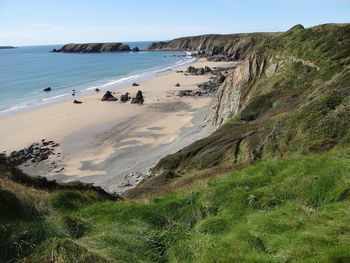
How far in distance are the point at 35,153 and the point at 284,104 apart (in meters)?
27.6

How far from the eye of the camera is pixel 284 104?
2420cm

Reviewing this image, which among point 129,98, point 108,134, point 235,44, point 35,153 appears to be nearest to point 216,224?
point 35,153

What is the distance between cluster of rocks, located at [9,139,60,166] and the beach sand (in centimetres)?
80

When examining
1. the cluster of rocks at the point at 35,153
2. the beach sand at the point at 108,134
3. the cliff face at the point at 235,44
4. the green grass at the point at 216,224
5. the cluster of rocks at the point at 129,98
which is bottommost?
the cluster of rocks at the point at 35,153

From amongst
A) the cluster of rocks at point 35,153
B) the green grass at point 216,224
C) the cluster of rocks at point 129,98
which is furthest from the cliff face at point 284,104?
the cluster of rocks at point 129,98

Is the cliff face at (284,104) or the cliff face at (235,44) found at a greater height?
the cliff face at (235,44)

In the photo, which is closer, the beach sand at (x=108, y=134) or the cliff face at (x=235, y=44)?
the beach sand at (x=108, y=134)

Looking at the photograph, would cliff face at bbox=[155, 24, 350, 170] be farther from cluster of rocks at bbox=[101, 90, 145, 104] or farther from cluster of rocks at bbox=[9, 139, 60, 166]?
cluster of rocks at bbox=[101, 90, 145, 104]

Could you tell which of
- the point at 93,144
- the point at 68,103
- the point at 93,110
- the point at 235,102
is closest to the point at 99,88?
the point at 68,103

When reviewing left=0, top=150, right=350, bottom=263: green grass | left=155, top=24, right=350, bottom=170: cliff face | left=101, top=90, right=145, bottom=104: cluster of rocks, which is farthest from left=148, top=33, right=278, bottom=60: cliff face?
left=0, top=150, right=350, bottom=263: green grass

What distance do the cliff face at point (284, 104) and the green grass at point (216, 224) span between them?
14.1ft

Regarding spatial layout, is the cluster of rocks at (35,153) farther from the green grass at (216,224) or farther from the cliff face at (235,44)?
the cliff face at (235,44)

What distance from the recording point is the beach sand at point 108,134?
28.9 metres

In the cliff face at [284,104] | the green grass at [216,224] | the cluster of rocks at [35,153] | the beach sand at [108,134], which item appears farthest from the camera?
the cluster of rocks at [35,153]
